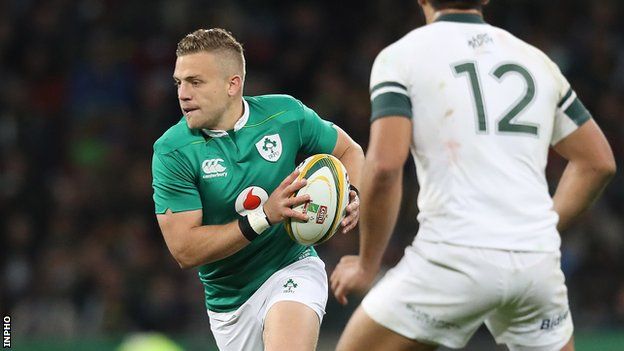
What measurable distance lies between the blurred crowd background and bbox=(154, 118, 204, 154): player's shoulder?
4357 mm

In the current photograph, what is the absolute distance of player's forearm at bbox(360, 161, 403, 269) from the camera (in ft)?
12.0

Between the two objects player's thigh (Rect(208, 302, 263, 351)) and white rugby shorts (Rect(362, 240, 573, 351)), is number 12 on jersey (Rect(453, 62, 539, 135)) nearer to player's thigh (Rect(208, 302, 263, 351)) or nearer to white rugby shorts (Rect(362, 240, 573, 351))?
white rugby shorts (Rect(362, 240, 573, 351))

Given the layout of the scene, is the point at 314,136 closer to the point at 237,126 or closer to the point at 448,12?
the point at 237,126

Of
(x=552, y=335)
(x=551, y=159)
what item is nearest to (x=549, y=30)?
(x=551, y=159)

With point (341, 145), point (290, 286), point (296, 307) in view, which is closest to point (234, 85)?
point (341, 145)

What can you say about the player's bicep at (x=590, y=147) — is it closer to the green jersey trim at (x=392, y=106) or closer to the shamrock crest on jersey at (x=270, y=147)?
the green jersey trim at (x=392, y=106)

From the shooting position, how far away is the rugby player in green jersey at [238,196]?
4.90 metres

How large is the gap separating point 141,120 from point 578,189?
782 centimetres

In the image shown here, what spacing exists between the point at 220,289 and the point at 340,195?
84 cm

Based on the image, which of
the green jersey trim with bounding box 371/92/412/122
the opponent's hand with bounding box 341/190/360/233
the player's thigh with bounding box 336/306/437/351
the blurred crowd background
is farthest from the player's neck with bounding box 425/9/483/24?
the blurred crowd background

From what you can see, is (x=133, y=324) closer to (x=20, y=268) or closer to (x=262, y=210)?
(x=20, y=268)

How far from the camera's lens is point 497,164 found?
3.70m

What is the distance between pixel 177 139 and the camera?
511 cm

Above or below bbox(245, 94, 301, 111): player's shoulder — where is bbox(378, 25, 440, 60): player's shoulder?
above
